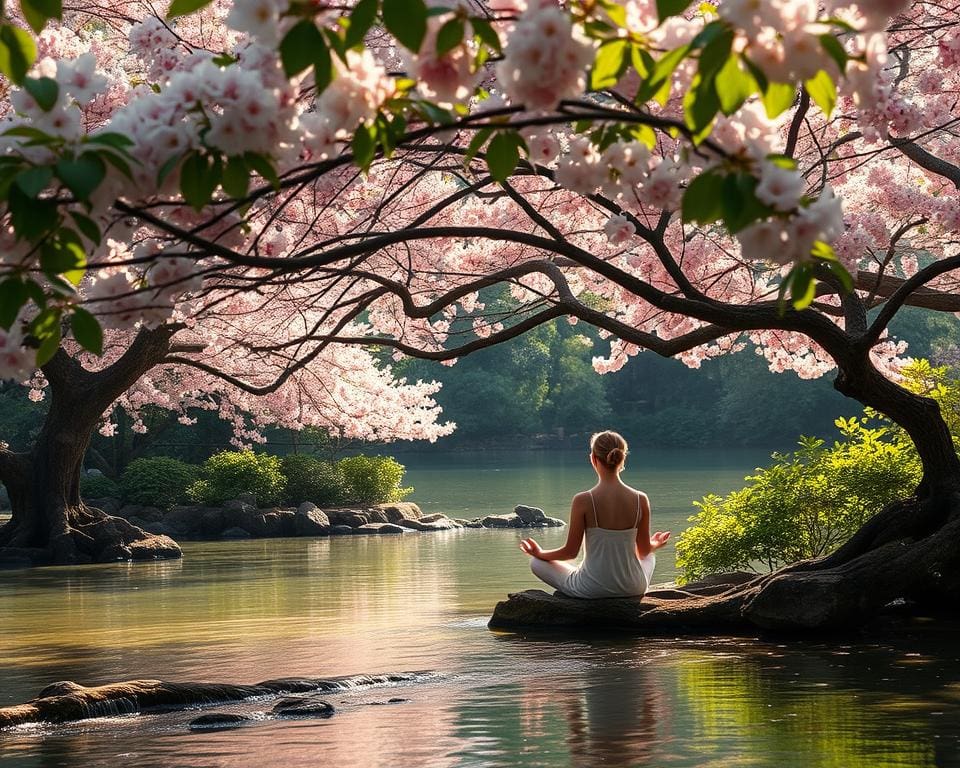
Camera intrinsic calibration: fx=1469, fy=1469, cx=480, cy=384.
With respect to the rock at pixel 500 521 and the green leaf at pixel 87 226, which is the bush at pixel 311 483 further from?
the green leaf at pixel 87 226

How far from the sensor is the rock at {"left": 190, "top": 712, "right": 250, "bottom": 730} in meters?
7.49

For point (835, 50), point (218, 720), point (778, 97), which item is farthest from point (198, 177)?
point (218, 720)

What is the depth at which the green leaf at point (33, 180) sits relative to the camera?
Answer: 320cm

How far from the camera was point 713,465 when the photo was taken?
47906 millimetres

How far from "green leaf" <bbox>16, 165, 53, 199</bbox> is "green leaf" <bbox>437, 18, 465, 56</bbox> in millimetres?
923

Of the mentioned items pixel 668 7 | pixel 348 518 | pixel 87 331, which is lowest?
pixel 87 331

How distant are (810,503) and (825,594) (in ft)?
8.01

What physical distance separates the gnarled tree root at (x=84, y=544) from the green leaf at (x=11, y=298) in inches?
705

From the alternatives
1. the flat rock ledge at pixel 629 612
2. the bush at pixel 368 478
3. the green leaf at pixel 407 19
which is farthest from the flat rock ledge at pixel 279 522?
the green leaf at pixel 407 19

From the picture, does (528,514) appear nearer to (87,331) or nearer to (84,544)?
(84,544)

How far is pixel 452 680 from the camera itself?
8.82 metres

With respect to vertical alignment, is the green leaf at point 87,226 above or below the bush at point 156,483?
below

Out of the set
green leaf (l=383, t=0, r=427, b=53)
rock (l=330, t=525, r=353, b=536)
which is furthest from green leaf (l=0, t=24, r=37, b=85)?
rock (l=330, t=525, r=353, b=536)

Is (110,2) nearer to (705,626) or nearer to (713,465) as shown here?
(705,626)
